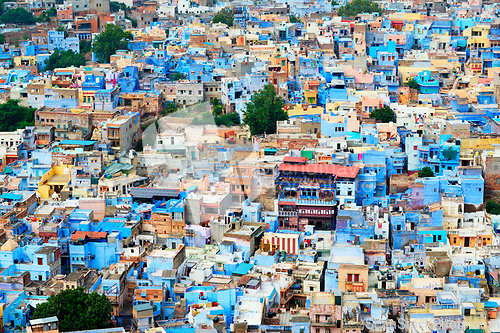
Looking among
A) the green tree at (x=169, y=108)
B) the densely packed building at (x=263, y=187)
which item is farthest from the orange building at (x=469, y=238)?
the green tree at (x=169, y=108)

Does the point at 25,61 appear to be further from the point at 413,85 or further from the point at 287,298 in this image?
the point at 287,298

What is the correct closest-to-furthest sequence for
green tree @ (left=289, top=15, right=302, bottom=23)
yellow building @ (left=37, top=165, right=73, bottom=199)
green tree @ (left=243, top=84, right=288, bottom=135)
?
1. yellow building @ (left=37, top=165, right=73, bottom=199)
2. green tree @ (left=243, top=84, right=288, bottom=135)
3. green tree @ (left=289, top=15, right=302, bottom=23)

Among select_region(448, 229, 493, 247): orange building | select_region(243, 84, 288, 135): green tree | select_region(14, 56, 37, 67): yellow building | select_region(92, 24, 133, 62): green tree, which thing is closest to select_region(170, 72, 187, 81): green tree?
select_region(92, 24, 133, 62): green tree

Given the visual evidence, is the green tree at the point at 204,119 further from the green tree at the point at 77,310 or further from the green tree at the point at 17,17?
the green tree at the point at 17,17

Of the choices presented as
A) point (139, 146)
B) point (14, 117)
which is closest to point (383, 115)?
point (139, 146)

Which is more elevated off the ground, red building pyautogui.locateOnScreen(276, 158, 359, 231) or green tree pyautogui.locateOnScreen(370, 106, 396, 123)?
green tree pyautogui.locateOnScreen(370, 106, 396, 123)

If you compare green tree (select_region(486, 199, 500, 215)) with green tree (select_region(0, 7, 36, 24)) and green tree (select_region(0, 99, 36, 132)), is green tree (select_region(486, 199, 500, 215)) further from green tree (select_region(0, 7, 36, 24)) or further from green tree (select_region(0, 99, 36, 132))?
green tree (select_region(0, 7, 36, 24))

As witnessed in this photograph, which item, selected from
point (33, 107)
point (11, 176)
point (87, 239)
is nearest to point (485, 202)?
point (87, 239)
